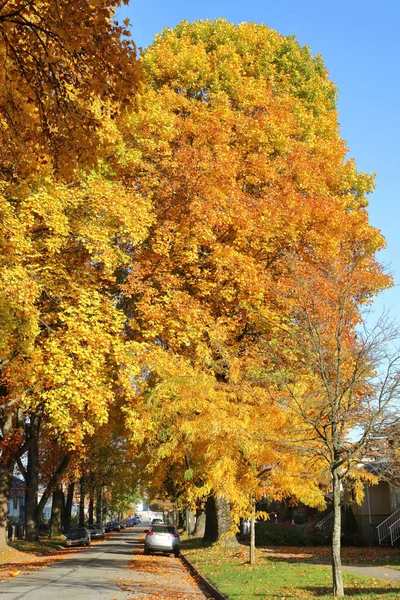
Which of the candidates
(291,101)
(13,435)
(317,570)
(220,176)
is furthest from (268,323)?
(13,435)

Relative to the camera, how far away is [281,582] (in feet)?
46.6

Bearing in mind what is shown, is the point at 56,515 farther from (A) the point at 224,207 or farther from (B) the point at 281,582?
(B) the point at 281,582

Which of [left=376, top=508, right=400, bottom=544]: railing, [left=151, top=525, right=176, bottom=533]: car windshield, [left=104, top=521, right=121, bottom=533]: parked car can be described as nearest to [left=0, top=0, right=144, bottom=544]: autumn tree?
[left=151, top=525, right=176, bottom=533]: car windshield

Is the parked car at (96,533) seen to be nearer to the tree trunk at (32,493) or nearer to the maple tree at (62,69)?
the tree trunk at (32,493)

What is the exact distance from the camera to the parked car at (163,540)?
1119 inches

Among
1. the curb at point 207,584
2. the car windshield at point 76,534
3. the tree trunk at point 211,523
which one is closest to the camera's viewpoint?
the curb at point 207,584

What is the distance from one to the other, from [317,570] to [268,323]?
7409 mm

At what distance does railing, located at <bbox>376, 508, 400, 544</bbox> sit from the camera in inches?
1177

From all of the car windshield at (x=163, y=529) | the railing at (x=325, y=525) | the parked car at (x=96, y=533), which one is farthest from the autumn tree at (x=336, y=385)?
the parked car at (x=96, y=533)

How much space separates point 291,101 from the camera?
26922 millimetres

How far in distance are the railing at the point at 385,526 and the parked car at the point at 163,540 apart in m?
9.55

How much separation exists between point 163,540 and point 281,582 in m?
15.5

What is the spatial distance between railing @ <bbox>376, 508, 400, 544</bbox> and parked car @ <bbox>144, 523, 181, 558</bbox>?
31.3ft

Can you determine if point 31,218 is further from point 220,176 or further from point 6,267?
point 220,176
